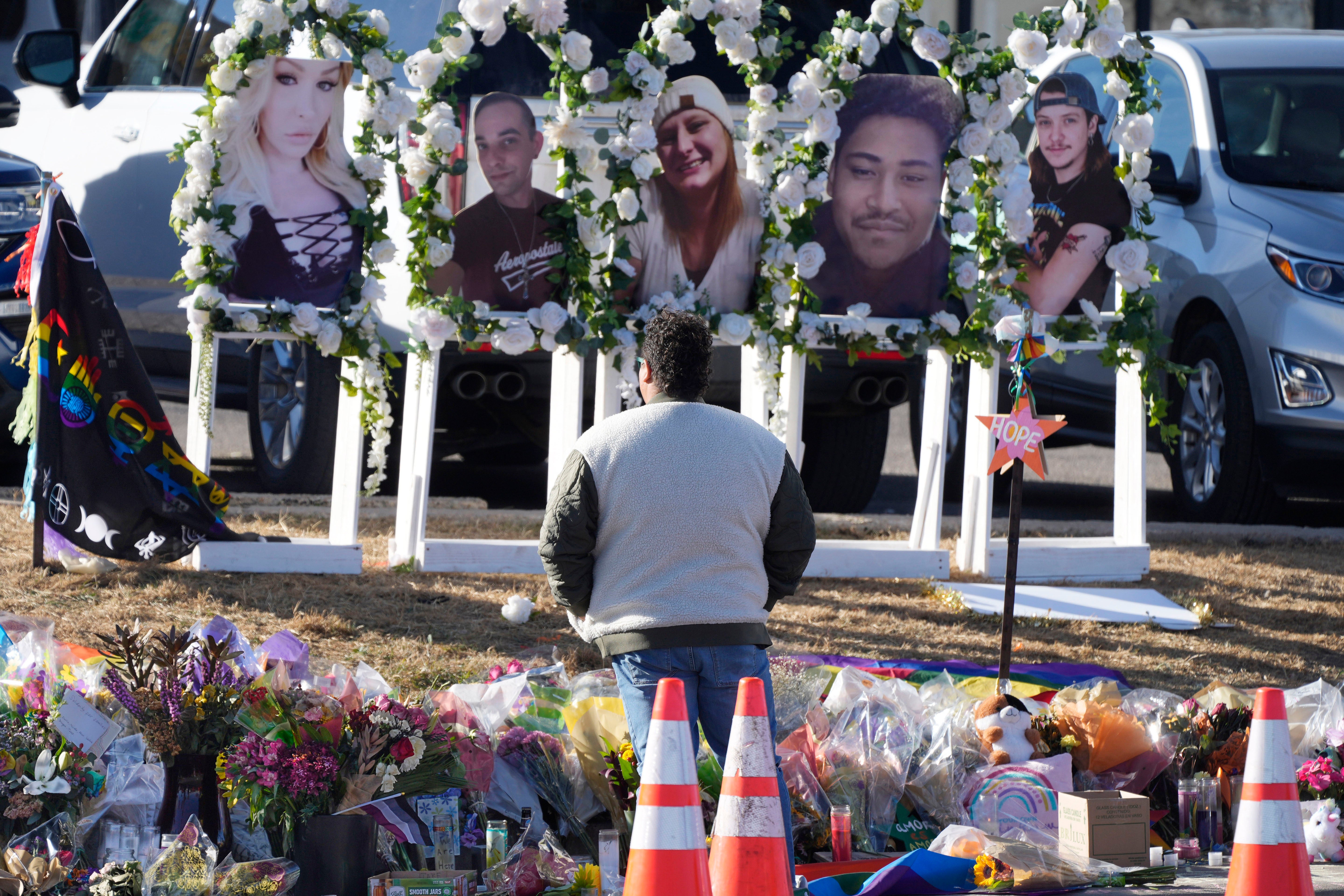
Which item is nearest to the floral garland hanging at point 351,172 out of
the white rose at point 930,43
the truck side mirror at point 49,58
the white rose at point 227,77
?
the white rose at point 227,77

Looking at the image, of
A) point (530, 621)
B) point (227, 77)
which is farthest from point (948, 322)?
point (227, 77)

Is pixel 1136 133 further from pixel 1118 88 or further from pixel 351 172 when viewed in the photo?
pixel 351 172

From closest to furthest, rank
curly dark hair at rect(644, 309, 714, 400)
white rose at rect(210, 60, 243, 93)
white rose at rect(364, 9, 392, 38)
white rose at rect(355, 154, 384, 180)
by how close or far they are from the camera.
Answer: curly dark hair at rect(644, 309, 714, 400) → white rose at rect(210, 60, 243, 93) → white rose at rect(364, 9, 392, 38) → white rose at rect(355, 154, 384, 180)

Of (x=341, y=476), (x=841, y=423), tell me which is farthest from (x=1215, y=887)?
(x=841, y=423)

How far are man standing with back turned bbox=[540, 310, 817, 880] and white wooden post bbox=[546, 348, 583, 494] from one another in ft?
10.2

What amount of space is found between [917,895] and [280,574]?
337cm

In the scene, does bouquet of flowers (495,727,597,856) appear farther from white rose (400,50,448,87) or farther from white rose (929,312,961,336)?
white rose (929,312,961,336)

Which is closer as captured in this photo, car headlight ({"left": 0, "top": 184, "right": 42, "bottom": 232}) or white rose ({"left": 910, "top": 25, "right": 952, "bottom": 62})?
white rose ({"left": 910, "top": 25, "right": 952, "bottom": 62})

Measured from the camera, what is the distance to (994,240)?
24.8 feet

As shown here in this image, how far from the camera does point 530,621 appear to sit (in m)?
6.44

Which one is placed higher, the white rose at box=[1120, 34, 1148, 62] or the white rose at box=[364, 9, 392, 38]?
the white rose at box=[1120, 34, 1148, 62]

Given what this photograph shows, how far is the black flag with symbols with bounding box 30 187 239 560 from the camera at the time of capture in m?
6.39

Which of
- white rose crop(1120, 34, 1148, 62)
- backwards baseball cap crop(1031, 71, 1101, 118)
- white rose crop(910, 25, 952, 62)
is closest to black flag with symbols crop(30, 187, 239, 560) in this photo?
white rose crop(910, 25, 952, 62)

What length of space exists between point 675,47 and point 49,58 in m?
3.17
